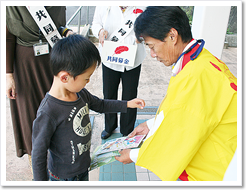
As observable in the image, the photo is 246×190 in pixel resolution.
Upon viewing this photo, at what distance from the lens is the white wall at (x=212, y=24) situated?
2.70 metres

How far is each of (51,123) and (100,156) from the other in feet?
1.63

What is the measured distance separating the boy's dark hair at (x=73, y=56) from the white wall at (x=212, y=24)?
84.3 inches

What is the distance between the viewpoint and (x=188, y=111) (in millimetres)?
1107

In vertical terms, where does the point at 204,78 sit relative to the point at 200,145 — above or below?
above

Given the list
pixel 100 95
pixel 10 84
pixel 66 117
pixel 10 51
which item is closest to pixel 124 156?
pixel 66 117

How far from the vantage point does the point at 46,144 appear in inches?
46.3

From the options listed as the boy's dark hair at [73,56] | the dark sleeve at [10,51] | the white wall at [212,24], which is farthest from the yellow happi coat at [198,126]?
the white wall at [212,24]

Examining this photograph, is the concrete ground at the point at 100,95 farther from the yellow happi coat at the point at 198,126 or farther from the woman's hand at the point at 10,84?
the yellow happi coat at the point at 198,126

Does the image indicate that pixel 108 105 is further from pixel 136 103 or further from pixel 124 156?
pixel 124 156

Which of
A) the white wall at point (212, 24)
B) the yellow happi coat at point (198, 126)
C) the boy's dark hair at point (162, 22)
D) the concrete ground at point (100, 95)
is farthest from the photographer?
the white wall at point (212, 24)

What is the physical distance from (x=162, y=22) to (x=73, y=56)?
557 millimetres
